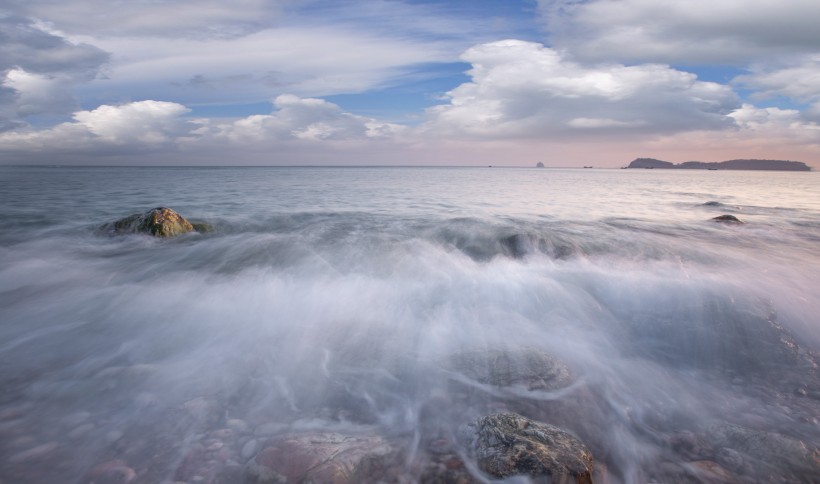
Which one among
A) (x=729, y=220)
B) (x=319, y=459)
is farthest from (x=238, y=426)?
(x=729, y=220)

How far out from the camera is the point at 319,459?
3.60m

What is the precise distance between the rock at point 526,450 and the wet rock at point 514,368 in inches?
43.1

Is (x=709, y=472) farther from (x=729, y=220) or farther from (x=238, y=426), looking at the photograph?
(x=729, y=220)

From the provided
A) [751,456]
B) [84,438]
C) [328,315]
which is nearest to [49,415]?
[84,438]

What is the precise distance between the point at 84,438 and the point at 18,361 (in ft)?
8.81

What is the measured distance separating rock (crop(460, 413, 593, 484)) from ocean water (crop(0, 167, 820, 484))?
14cm

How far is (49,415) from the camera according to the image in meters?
4.51

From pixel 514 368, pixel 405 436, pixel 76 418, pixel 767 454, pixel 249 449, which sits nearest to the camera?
pixel 767 454

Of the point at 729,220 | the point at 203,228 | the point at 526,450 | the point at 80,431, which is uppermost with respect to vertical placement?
the point at 729,220

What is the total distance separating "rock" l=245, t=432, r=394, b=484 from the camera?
11.4 ft

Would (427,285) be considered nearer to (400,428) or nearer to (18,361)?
(400,428)

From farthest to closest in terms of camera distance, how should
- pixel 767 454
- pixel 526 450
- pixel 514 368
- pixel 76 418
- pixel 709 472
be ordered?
pixel 514 368, pixel 76 418, pixel 767 454, pixel 709 472, pixel 526 450

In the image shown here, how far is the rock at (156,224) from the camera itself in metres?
13.1

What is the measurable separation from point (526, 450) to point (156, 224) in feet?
44.9
